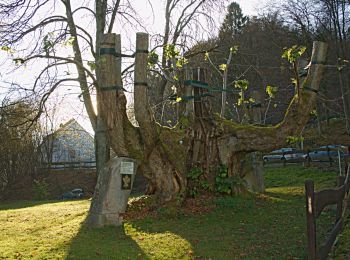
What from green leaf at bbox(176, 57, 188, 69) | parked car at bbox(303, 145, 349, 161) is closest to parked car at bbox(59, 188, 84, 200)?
parked car at bbox(303, 145, 349, 161)

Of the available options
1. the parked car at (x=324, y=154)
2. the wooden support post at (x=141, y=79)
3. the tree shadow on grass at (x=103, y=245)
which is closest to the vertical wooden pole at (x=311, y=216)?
the tree shadow on grass at (x=103, y=245)

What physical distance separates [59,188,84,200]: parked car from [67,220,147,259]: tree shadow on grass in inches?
732

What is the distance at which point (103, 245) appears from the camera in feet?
27.6

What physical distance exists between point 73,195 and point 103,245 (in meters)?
21.2

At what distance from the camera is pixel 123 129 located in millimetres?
11492

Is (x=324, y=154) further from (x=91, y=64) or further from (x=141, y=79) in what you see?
(x=91, y=64)

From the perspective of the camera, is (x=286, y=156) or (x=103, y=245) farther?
(x=286, y=156)

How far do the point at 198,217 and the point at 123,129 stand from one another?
2872 millimetres

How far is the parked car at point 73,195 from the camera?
28513 millimetres

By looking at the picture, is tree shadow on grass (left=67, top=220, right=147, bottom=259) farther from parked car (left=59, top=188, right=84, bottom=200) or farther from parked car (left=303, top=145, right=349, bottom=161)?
parked car (left=303, top=145, right=349, bottom=161)

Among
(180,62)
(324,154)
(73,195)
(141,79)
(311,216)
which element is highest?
(180,62)

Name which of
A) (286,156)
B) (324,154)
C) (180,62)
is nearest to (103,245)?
(180,62)

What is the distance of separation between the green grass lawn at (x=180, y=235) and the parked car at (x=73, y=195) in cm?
1497

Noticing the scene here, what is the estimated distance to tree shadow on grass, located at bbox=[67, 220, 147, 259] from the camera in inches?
296
